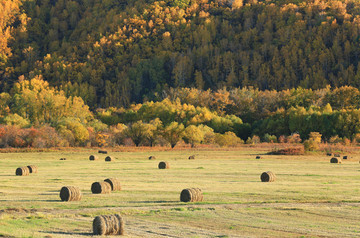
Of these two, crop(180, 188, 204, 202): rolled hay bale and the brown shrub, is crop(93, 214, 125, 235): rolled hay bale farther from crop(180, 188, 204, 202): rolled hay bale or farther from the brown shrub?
the brown shrub

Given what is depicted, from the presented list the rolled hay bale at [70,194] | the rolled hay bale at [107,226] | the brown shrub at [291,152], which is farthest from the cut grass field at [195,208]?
the brown shrub at [291,152]

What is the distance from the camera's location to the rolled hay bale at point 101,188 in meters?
30.8

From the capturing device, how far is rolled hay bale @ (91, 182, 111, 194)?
30.8m

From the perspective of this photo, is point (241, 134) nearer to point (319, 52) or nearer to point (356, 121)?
point (356, 121)

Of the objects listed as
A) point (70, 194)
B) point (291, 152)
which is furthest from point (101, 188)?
point (291, 152)

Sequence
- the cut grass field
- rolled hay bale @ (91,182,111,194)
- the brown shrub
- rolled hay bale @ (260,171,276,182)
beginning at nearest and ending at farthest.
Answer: the cut grass field
rolled hay bale @ (91,182,111,194)
rolled hay bale @ (260,171,276,182)
the brown shrub

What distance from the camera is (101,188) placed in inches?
1212

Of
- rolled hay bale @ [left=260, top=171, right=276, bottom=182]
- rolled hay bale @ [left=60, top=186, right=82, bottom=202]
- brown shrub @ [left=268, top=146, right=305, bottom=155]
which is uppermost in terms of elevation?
brown shrub @ [left=268, top=146, right=305, bottom=155]

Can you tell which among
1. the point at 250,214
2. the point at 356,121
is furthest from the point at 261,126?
the point at 250,214

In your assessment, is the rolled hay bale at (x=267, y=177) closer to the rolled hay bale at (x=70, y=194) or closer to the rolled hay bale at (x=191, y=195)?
the rolled hay bale at (x=191, y=195)

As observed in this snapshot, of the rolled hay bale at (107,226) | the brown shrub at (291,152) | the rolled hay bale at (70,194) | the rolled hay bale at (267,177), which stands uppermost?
the brown shrub at (291,152)

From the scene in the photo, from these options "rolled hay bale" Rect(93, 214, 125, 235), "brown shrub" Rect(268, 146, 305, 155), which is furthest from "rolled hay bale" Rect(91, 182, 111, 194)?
"brown shrub" Rect(268, 146, 305, 155)

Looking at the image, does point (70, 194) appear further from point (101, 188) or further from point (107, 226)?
point (107, 226)

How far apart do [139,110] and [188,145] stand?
42.7 meters
